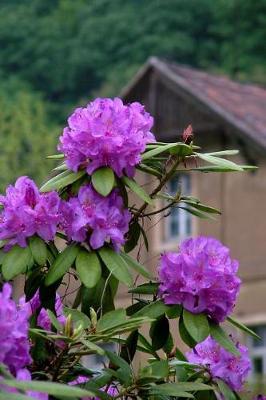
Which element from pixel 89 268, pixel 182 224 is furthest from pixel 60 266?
pixel 182 224

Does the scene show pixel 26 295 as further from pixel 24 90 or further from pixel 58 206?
pixel 24 90

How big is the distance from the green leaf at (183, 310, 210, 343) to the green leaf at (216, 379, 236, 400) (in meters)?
0.21

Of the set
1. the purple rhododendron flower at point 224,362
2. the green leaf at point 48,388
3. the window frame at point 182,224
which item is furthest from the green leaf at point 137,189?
the window frame at point 182,224

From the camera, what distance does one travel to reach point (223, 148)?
58.7ft

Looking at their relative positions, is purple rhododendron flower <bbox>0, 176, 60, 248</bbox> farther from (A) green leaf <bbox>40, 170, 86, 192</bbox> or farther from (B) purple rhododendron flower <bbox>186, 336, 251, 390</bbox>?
(B) purple rhododendron flower <bbox>186, 336, 251, 390</bbox>

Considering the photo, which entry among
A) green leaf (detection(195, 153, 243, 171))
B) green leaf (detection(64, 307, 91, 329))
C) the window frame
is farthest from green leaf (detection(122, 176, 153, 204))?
the window frame

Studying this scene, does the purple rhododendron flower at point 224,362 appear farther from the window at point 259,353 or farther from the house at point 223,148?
the window at point 259,353

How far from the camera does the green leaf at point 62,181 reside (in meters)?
2.31

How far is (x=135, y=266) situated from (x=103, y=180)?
0.55 ft

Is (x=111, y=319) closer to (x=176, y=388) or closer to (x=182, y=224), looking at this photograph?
(x=176, y=388)

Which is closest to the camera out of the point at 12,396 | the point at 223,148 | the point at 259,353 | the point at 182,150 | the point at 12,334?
the point at 12,396

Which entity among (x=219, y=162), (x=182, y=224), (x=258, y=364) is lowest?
(x=258, y=364)

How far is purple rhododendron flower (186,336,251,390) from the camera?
8.11ft

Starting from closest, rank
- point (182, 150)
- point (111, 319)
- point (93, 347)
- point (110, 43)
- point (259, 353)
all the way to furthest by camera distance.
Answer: point (93, 347)
point (111, 319)
point (182, 150)
point (259, 353)
point (110, 43)
